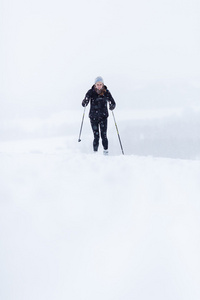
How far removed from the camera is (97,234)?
15.1ft

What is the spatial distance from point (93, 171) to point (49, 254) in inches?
88.4

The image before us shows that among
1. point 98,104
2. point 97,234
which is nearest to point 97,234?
point 97,234

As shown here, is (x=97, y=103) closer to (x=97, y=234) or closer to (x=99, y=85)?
(x=99, y=85)

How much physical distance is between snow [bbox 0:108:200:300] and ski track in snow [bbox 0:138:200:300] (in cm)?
1

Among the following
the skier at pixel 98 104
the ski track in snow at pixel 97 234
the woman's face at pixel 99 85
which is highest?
the woman's face at pixel 99 85

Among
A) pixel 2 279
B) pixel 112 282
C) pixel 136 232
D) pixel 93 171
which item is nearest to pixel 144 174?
pixel 93 171

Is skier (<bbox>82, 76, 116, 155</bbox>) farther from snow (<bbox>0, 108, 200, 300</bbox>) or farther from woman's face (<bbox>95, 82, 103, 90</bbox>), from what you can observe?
snow (<bbox>0, 108, 200, 300</bbox>)

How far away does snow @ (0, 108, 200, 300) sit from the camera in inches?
159

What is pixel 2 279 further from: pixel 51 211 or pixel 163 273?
pixel 163 273

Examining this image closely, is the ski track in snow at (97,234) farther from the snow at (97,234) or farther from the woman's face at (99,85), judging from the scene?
the woman's face at (99,85)

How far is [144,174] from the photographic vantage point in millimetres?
6113

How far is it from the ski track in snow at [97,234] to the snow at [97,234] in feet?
0.04

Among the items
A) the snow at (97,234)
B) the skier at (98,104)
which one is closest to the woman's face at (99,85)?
the skier at (98,104)

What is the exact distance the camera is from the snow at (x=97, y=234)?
4035 millimetres
